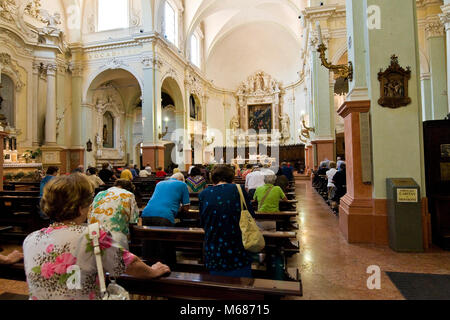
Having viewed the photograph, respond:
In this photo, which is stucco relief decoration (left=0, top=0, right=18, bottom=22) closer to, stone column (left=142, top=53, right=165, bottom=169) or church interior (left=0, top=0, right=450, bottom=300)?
church interior (left=0, top=0, right=450, bottom=300)

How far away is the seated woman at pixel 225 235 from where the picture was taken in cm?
199

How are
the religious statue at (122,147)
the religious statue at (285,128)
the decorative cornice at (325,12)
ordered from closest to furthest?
the decorative cornice at (325,12) → the religious statue at (122,147) → the religious statue at (285,128)

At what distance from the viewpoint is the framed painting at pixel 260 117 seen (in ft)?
79.2

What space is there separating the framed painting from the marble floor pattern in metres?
20.0

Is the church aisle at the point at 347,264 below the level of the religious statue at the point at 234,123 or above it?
below

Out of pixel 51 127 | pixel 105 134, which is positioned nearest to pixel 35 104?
pixel 51 127

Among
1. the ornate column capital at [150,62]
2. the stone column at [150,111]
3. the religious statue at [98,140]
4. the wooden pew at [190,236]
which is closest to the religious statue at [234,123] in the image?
the stone column at [150,111]

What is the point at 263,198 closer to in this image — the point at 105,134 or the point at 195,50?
the point at 105,134

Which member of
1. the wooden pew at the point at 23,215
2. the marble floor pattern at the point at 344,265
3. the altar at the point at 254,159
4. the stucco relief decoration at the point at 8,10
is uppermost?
the stucco relief decoration at the point at 8,10

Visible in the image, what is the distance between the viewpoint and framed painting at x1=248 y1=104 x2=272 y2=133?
24125 mm

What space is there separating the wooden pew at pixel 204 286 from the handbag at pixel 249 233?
31 centimetres

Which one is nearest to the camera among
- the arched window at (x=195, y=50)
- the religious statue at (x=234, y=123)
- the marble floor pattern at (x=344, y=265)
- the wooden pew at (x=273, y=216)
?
the marble floor pattern at (x=344, y=265)

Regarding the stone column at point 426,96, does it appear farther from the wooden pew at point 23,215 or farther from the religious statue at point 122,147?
the religious statue at point 122,147

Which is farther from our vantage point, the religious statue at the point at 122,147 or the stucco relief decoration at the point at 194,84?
the religious statue at the point at 122,147
